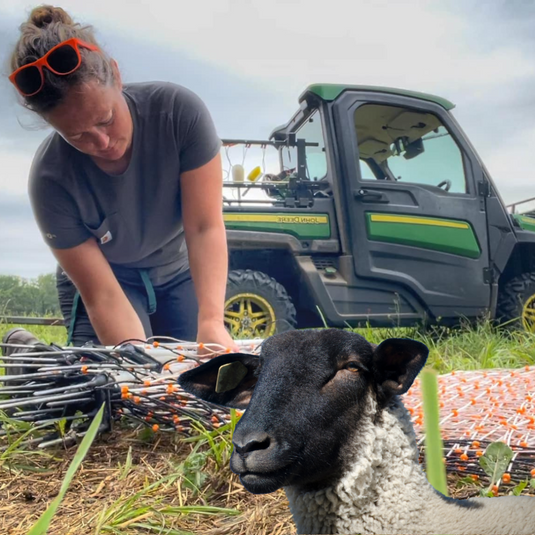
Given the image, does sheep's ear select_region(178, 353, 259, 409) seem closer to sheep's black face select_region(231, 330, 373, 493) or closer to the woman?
sheep's black face select_region(231, 330, 373, 493)

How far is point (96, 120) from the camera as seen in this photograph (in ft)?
3.81

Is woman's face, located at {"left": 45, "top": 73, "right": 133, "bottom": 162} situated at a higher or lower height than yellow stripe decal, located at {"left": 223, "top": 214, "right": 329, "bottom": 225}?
higher

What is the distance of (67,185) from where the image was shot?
1.28 meters

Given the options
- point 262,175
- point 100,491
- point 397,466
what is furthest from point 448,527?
point 262,175

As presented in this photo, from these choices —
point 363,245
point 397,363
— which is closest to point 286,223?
point 363,245

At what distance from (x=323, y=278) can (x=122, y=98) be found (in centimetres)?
67

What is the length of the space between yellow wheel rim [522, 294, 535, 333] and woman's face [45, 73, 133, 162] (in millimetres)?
1051

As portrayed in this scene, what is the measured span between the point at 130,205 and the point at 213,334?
0.36m

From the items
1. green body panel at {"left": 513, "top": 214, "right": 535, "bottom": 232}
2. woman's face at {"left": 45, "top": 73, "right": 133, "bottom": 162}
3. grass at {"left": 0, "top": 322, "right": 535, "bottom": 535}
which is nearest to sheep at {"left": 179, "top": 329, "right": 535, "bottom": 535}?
grass at {"left": 0, "top": 322, "right": 535, "bottom": 535}

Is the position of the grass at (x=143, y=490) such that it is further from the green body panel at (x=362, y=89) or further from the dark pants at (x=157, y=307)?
the green body panel at (x=362, y=89)

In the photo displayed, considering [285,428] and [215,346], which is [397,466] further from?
[215,346]

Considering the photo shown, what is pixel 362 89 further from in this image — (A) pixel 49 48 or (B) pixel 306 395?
(B) pixel 306 395

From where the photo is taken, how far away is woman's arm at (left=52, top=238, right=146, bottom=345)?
4.36 feet

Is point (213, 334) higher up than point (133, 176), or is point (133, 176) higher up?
point (133, 176)
